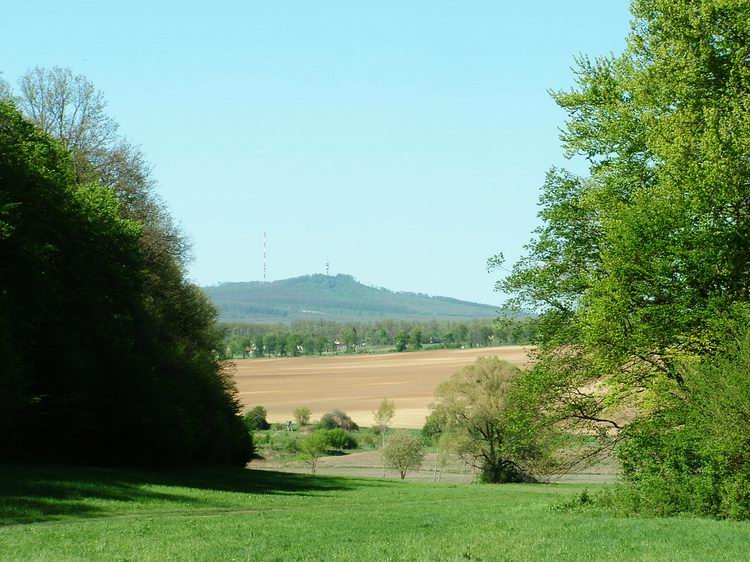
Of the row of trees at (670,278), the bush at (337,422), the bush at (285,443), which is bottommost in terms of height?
the bush at (285,443)

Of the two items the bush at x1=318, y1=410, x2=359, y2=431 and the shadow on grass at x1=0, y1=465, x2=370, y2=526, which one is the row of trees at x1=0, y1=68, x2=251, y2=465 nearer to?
the shadow on grass at x1=0, y1=465, x2=370, y2=526

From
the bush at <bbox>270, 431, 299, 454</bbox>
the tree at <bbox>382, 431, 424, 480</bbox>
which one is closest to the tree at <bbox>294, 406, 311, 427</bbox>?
the bush at <bbox>270, 431, 299, 454</bbox>

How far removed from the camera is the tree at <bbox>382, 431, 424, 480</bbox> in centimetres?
9000

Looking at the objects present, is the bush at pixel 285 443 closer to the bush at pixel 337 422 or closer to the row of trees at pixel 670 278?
the bush at pixel 337 422

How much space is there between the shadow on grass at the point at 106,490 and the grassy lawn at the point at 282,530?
0.07 meters

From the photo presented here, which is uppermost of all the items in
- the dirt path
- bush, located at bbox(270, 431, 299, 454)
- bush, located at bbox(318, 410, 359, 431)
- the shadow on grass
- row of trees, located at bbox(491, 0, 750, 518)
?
row of trees, located at bbox(491, 0, 750, 518)

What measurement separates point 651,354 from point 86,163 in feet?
139

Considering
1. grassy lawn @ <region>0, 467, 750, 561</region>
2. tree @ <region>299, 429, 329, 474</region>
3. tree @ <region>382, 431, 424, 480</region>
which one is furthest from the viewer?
tree @ <region>299, 429, 329, 474</region>

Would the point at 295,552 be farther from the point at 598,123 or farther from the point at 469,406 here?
the point at 469,406

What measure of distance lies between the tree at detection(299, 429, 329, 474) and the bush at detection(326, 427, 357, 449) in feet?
12.2

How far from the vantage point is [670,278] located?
100.0ft

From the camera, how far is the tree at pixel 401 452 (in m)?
90.0

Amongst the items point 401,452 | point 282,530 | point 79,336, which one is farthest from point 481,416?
point 282,530

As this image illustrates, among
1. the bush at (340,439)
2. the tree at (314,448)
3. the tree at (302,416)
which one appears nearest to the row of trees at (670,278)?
the tree at (314,448)
